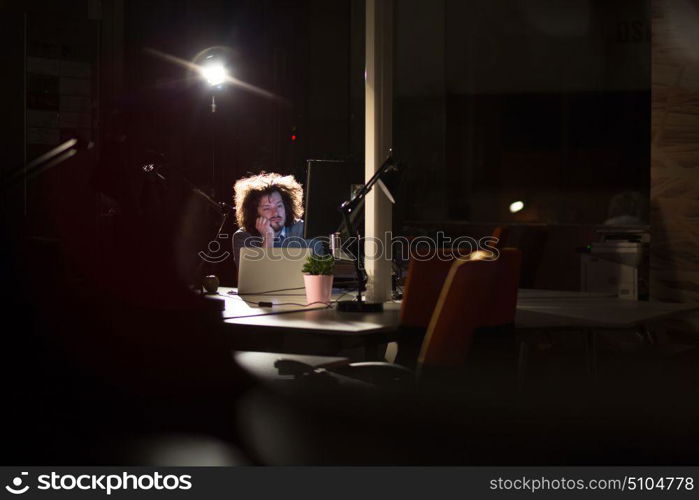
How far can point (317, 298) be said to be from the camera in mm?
3846

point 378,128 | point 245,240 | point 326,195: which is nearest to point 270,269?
point 326,195

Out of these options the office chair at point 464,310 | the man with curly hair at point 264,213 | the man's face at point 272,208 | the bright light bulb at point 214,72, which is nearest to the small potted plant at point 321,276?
the office chair at point 464,310

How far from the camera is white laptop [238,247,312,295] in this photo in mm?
4203

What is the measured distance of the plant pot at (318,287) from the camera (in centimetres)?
382

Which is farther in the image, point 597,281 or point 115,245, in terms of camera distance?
point 597,281

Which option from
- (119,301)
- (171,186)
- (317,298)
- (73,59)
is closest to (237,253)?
(171,186)

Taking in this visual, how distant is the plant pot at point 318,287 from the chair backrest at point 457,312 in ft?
3.66

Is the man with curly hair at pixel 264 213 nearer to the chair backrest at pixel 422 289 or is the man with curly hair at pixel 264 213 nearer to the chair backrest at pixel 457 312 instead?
the chair backrest at pixel 422 289

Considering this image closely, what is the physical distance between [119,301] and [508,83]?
7852 mm

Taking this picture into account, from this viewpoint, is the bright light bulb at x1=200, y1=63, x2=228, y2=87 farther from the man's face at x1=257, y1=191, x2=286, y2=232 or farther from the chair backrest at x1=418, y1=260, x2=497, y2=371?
the chair backrest at x1=418, y1=260, x2=497, y2=371

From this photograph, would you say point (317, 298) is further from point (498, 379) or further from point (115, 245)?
point (115, 245)

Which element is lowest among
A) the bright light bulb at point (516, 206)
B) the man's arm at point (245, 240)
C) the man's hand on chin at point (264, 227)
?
the man's arm at point (245, 240)

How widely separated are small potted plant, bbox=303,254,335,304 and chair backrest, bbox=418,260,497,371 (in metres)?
1.12

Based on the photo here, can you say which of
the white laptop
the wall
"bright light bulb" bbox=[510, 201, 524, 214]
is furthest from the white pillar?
"bright light bulb" bbox=[510, 201, 524, 214]
